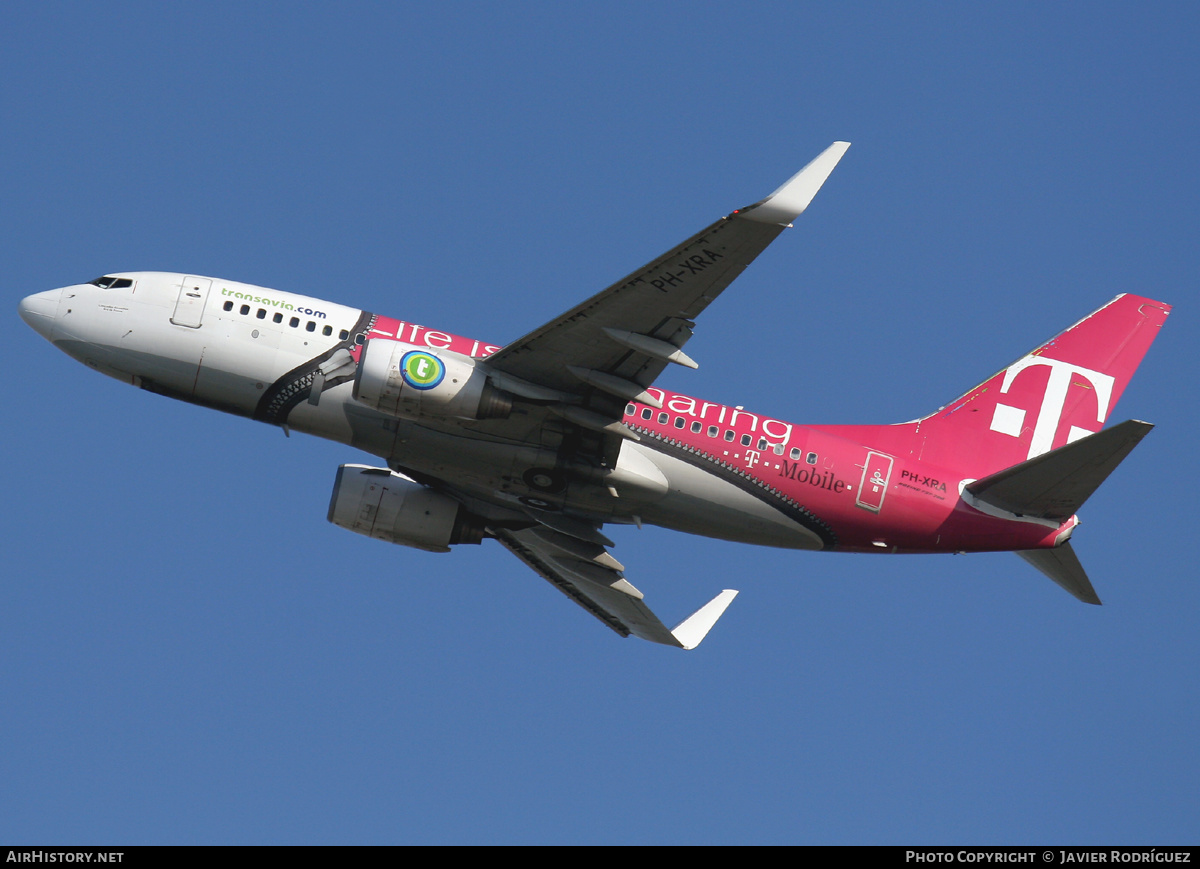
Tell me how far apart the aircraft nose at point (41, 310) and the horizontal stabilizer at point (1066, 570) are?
28832 mm

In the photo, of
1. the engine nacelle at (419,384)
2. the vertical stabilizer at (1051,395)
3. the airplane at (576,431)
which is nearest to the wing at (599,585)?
the airplane at (576,431)

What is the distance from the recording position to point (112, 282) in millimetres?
36250

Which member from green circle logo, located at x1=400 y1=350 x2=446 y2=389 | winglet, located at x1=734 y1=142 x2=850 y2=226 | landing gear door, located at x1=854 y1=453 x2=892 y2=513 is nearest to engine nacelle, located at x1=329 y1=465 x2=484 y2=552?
green circle logo, located at x1=400 y1=350 x2=446 y2=389

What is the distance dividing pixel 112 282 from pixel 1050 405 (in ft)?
94.1

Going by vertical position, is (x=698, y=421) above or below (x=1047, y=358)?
below

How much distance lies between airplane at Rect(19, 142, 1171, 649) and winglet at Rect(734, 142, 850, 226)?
14.2ft

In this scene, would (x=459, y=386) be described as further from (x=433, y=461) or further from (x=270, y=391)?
(x=270, y=391)

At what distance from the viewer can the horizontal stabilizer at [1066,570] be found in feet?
120

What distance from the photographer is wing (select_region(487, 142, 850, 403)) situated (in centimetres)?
2811

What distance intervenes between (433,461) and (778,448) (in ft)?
32.1

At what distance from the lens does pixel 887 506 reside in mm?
36125
